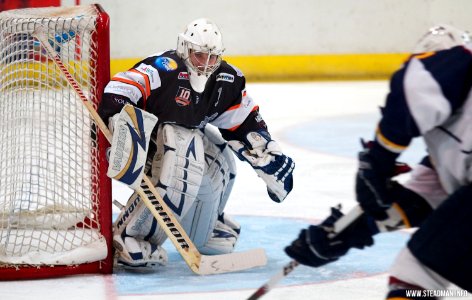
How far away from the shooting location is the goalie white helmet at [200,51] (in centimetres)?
342

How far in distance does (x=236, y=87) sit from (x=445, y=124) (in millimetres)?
1475

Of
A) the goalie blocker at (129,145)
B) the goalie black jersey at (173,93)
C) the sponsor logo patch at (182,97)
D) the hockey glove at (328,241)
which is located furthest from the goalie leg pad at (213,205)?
the hockey glove at (328,241)

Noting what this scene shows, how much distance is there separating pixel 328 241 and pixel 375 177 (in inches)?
8.6

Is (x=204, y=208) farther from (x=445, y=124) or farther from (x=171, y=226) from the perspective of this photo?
(x=445, y=124)

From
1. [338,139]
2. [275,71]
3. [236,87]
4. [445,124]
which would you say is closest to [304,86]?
[275,71]

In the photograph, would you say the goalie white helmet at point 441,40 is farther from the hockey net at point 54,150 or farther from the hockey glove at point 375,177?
the hockey net at point 54,150

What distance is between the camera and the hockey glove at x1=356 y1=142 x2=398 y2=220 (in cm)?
218

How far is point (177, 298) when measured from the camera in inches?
122

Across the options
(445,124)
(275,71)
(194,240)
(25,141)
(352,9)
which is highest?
(445,124)

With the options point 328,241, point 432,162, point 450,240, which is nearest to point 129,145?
point 328,241

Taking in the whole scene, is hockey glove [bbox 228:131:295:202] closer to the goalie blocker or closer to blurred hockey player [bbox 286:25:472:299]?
the goalie blocker

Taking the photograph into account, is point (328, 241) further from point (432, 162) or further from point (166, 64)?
point (166, 64)

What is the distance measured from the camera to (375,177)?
2.19 metres

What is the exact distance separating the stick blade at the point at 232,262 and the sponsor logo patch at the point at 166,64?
2.10ft
